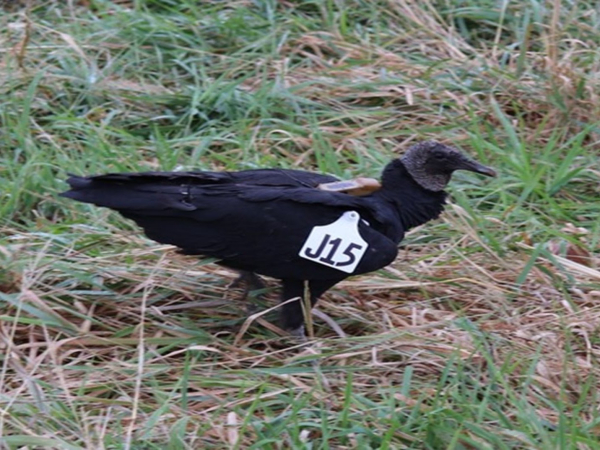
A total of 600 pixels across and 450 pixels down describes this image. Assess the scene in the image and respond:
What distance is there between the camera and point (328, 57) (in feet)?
17.2

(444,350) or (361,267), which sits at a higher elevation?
(361,267)

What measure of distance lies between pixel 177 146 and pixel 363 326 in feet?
4.54

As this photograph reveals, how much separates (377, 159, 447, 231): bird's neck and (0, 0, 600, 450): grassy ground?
279 millimetres

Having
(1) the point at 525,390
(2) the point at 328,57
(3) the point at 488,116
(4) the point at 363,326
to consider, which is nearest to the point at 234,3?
(2) the point at 328,57

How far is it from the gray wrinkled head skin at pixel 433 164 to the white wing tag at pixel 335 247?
37 cm

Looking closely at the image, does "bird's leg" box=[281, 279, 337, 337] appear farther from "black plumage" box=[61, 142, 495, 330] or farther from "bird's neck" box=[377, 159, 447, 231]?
"bird's neck" box=[377, 159, 447, 231]

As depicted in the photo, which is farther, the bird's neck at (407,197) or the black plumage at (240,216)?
the bird's neck at (407,197)

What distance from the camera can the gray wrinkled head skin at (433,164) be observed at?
3.54 m

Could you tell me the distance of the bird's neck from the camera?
3518 millimetres

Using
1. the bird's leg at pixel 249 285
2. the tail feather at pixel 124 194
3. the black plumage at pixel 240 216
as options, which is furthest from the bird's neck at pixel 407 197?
the tail feather at pixel 124 194

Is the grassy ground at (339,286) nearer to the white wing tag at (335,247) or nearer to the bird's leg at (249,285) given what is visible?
the bird's leg at (249,285)

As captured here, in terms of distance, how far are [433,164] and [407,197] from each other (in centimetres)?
14

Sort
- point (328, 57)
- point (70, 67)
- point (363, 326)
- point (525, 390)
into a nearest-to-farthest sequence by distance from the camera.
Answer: point (525, 390) < point (363, 326) < point (70, 67) < point (328, 57)

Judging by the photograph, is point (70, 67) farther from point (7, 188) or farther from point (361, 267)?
point (361, 267)
